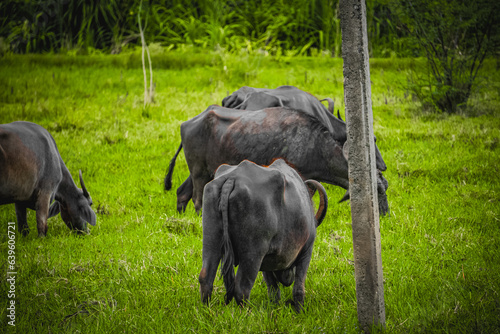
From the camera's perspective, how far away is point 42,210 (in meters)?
5.73

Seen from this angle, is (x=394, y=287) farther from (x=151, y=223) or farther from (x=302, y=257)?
(x=151, y=223)

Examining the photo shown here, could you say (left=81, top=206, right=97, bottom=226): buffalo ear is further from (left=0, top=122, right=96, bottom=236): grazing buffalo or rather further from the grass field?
the grass field

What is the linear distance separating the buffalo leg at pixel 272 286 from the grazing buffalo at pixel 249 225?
0.37m

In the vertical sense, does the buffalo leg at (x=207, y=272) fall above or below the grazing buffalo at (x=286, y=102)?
below

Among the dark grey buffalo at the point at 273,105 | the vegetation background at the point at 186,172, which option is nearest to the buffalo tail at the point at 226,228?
the vegetation background at the point at 186,172

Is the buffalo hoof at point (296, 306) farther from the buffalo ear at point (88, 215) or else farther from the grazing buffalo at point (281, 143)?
the buffalo ear at point (88, 215)

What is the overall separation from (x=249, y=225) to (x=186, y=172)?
5.14m

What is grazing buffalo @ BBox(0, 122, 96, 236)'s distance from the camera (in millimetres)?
5398

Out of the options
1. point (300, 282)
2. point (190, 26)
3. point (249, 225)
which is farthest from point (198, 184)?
point (190, 26)

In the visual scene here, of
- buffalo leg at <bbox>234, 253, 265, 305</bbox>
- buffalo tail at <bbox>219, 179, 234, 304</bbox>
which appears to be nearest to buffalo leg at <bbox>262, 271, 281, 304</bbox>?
buffalo leg at <bbox>234, 253, 265, 305</bbox>

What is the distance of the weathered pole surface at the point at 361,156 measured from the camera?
2.93 metres

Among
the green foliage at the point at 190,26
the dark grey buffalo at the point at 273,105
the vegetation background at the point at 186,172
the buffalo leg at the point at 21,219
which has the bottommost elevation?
the buffalo leg at the point at 21,219

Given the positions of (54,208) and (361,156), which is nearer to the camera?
(361,156)

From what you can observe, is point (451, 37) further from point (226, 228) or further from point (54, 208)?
point (226, 228)
